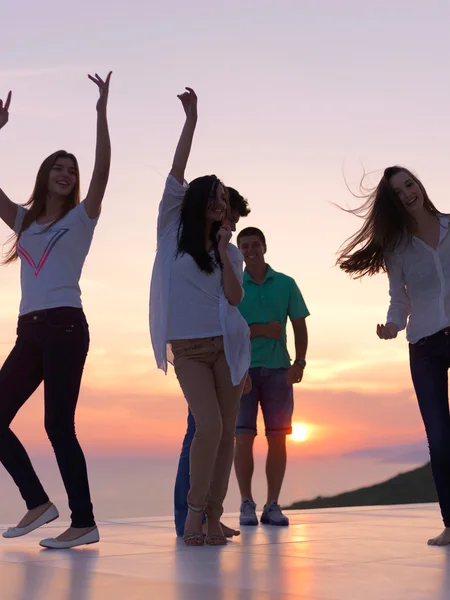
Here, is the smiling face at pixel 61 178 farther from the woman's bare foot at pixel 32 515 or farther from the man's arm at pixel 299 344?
the man's arm at pixel 299 344

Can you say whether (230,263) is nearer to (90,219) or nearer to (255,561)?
(90,219)

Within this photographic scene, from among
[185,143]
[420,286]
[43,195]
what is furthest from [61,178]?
[420,286]

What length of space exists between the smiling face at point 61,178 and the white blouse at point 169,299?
0.54 meters

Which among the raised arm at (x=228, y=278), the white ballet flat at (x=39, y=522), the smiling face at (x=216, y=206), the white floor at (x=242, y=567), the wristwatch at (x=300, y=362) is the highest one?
the smiling face at (x=216, y=206)

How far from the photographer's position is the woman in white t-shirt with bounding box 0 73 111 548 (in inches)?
197

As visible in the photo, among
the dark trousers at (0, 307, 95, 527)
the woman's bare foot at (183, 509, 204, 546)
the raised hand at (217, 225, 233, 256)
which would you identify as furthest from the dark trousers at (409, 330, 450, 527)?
the dark trousers at (0, 307, 95, 527)

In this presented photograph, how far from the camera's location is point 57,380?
500 cm

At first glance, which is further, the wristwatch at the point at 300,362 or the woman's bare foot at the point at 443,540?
the wristwatch at the point at 300,362

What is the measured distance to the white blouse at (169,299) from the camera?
5.11 meters

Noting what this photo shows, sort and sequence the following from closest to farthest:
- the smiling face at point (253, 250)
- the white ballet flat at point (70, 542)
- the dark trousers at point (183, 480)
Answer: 1. the white ballet flat at point (70, 542)
2. the dark trousers at point (183, 480)
3. the smiling face at point (253, 250)

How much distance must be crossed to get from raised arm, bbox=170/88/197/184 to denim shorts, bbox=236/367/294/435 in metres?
2.10

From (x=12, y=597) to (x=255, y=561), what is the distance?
1403 mm

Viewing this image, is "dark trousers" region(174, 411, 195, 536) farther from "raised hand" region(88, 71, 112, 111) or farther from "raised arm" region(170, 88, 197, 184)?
"raised hand" region(88, 71, 112, 111)

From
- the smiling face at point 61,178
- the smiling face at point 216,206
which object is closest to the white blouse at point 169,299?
the smiling face at point 216,206
